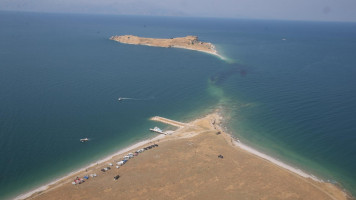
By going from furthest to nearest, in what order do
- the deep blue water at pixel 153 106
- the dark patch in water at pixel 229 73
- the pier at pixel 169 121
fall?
1. the dark patch in water at pixel 229 73
2. the pier at pixel 169 121
3. the deep blue water at pixel 153 106

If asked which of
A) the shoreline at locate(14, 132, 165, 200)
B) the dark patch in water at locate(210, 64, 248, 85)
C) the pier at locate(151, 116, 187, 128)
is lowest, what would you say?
the shoreline at locate(14, 132, 165, 200)

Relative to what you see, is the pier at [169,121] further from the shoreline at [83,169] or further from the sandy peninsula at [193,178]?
the sandy peninsula at [193,178]

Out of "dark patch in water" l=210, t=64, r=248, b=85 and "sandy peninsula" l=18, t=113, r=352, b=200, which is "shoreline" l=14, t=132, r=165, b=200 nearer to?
"sandy peninsula" l=18, t=113, r=352, b=200

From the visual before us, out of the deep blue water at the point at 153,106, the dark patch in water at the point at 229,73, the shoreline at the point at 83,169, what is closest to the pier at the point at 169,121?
the deep blue water at the point at 153,106

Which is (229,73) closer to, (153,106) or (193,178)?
(153,106)

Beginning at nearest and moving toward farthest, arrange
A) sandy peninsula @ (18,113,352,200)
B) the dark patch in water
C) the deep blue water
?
sandy peninsula @ (18,113,352,200), the deep blue water, the dark patch in water

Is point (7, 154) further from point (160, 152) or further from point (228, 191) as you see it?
point (228, 191)

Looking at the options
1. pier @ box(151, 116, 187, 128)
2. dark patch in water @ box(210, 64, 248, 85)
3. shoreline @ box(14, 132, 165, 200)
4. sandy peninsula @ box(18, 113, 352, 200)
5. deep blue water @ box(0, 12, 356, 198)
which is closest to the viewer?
sandy peninsula @ box(18, 113, 352, 200)

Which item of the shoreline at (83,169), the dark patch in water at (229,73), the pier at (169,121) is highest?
the dark patch in water at (229,73)

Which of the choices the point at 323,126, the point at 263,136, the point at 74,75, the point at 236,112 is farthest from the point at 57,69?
the point at 323,126

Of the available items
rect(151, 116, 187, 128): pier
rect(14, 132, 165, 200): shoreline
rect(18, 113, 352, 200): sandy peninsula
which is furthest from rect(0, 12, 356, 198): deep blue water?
rect(18, 113, 352, 200): sandy peninsula
